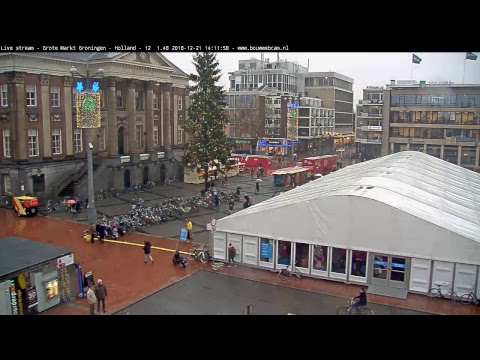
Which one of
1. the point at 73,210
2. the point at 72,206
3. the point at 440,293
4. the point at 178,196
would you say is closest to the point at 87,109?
the point at 73,210

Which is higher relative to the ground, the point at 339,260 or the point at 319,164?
the point at 319,164

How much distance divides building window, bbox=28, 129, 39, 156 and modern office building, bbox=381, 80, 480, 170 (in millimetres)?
44792

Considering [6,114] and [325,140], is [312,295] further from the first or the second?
[325,140]

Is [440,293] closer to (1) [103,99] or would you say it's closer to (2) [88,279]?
(2) [88,279]

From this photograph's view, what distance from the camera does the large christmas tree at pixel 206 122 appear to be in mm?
40875

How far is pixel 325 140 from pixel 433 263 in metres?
74.5

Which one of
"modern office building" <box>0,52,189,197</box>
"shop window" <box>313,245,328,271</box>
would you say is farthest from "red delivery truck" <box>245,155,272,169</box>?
"shop window" <box>313,245,328,271</box>

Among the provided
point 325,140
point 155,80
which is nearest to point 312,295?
point 155,80

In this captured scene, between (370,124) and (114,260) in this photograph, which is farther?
(370,124)

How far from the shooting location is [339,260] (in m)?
18.3

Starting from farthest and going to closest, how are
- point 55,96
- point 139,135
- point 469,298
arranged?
1. point 139,135
2. point 55,96
3. point 469,298

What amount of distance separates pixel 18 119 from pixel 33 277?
23947mm

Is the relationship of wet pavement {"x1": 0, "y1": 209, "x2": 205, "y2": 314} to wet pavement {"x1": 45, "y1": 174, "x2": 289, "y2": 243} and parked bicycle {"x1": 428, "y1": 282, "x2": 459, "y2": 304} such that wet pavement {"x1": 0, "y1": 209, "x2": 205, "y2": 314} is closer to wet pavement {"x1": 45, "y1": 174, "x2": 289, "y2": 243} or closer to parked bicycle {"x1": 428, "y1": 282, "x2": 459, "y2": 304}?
wet pavement {"x1": 45, "y1": 174, "x2": 289, "y2": 243}
